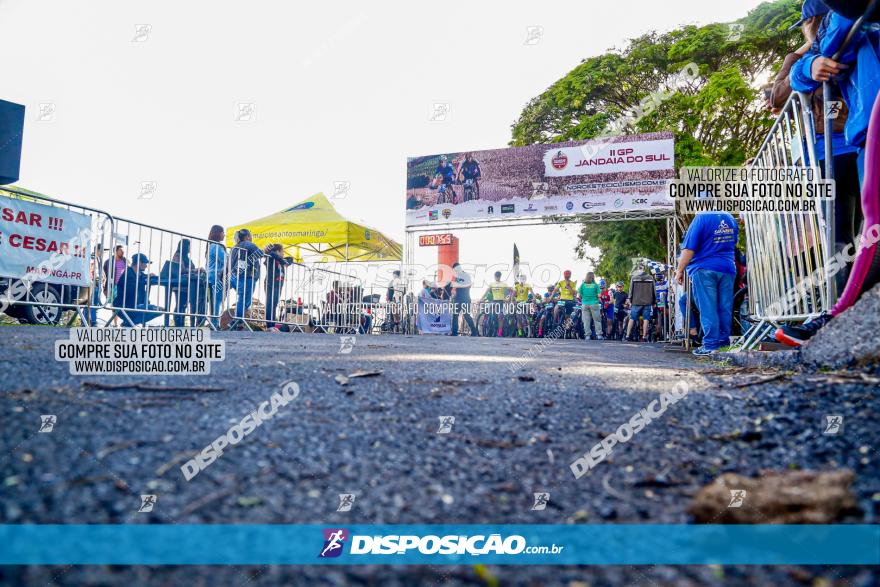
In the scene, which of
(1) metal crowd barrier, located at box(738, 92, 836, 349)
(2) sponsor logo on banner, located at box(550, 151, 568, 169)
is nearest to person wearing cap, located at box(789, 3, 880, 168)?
(1) metal crowd barrier, located at box(738, 92, 836, 349)

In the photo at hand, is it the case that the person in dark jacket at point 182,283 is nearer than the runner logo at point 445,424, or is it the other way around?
the runner logo at point 445,424

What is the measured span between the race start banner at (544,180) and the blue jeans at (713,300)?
10228mm

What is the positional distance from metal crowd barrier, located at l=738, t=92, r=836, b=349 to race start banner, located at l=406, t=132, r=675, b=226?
10905 millimetres

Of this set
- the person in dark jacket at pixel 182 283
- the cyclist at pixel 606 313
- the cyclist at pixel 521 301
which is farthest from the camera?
the cyclist at pixel 521 301

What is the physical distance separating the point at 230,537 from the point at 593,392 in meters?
1.67

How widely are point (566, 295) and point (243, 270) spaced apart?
9.21 meters

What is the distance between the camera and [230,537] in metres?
0.96

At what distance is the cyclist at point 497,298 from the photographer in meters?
15.9

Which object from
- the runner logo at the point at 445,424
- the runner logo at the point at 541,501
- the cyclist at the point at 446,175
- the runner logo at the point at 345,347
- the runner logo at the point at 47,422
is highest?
the cyclist at the point at 446,175

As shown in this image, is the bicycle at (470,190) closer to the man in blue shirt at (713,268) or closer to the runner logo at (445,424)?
the man in blue shirt at (713,268)

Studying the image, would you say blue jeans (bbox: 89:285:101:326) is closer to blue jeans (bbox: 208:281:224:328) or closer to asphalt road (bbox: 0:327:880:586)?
blue jeans (bbox: 208:281:224:328)

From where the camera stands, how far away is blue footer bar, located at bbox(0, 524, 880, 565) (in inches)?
35.8

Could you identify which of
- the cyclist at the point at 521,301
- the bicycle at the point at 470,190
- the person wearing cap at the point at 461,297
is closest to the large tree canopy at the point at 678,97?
the cyclist at the point at 521,301

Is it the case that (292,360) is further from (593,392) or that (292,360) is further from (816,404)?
(816,404)
